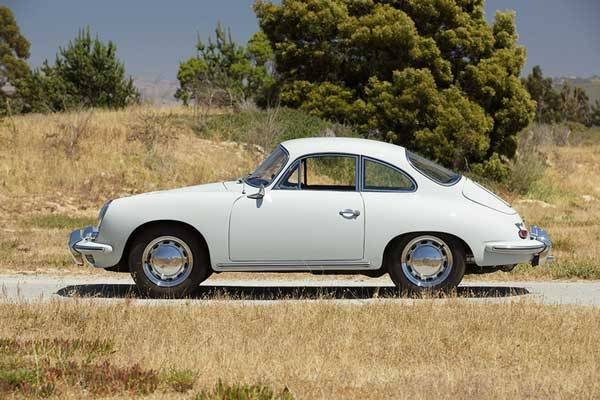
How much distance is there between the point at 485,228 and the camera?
9594mm

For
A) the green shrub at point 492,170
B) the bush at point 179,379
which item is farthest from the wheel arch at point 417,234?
the green shrub at point 492,170

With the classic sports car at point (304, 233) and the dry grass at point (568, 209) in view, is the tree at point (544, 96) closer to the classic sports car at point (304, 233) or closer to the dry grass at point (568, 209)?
the dry grass at point (568, 209)

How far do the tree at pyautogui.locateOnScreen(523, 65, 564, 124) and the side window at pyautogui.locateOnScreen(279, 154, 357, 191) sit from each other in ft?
194

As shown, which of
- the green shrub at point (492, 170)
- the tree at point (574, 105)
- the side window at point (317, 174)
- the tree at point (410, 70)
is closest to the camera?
the side window at point (317, 174)

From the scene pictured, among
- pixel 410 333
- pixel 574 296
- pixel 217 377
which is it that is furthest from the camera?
pixel 574 296

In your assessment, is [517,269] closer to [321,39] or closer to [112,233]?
[112,233]

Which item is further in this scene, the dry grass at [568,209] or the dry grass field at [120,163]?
the dry grass field at [120,163]

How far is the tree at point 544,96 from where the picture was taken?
70.1 meters

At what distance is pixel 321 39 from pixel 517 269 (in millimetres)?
20052

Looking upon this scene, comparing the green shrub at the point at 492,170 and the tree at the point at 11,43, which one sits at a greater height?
the tree at the point at 11,43

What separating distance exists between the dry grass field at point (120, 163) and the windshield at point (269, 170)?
878 cm

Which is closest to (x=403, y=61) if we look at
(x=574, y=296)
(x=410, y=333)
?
(x=574, y=296)

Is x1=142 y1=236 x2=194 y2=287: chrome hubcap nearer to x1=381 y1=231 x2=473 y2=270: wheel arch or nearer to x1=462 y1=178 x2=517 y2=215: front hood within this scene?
x1=381 y1=231 x2=473 y2=270: wheel arch

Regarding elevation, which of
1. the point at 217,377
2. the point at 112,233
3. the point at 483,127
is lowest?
the point at 217,377
